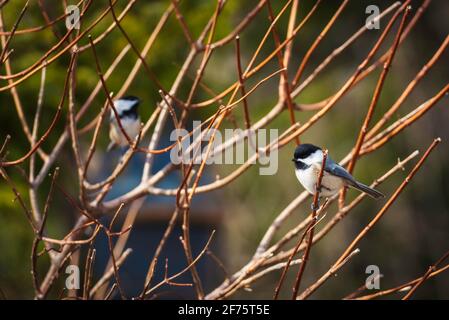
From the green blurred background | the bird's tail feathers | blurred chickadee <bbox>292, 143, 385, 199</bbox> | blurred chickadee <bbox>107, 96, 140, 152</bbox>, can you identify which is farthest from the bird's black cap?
the green blurred background

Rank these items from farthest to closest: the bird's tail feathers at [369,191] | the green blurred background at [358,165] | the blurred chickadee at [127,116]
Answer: the green blurred background at [358,165] → the blurred chickadee at [127,116] → the bird's tail feathers at [369,191]

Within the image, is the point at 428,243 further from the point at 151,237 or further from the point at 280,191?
the point at 151,237

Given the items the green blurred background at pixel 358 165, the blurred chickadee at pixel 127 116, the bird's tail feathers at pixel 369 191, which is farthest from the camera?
the green blurred background at pixel 358 165

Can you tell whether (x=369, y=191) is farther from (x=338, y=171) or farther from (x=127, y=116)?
(x=127, y=116)

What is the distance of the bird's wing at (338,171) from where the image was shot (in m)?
2.26

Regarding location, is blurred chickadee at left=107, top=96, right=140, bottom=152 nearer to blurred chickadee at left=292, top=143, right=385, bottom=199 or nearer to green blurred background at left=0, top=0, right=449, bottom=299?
blurred chickadee at left=292, top=143, right=385, bottom=199

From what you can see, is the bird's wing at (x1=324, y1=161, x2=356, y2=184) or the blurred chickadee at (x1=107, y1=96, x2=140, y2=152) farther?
the blurred chickadee at (x1=107, y1=96, x2=140, y2=152)

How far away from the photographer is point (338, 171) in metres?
A: 2.35

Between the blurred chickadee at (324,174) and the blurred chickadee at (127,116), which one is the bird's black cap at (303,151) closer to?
the blurred chickadee at (324,174)

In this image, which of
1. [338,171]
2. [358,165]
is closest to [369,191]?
[338,171]

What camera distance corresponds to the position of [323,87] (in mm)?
6785

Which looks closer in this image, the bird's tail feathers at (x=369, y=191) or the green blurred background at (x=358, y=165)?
the bird's tail feathers at (x=369, y=191)

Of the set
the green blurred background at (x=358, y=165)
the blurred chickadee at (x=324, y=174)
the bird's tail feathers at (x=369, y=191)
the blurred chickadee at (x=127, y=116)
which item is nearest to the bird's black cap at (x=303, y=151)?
the blurred chickadee at (x=324, y=174)

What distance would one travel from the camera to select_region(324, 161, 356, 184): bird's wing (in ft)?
7.43
